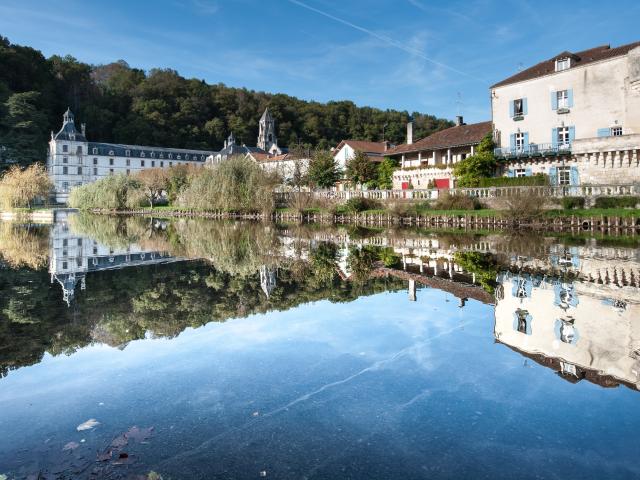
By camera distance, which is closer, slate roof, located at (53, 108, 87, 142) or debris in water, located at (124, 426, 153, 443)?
debris in water, located at (124, 426, 153, 443)

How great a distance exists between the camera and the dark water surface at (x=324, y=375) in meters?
3.83

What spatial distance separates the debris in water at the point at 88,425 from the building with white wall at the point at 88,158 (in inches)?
3024

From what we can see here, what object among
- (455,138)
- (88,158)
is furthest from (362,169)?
(88,158)

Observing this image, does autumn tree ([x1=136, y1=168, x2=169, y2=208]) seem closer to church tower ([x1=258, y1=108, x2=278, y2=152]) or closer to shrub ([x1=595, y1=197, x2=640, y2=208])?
shrub ([x1=595, y1=197, x2=640, y2=208])

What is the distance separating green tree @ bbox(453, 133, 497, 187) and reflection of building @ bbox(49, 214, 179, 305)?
896 inches

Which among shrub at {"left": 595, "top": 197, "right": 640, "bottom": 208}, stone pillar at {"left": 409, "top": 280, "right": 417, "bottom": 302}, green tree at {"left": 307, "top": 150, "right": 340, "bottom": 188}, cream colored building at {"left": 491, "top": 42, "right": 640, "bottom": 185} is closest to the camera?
stone pillar at {"left": 409, "top": 280, "right": 417, "bottom": 302}

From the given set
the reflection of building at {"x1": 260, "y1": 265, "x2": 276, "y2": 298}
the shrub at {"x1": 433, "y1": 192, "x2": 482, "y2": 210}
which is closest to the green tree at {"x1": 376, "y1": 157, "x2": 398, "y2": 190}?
the shrub at {"x1": 433, "y1": 192, "x2": 482, "y2": 210}

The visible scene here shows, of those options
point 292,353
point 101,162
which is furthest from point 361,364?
point 101,162

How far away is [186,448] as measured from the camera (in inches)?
156

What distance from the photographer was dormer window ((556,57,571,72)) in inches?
1261

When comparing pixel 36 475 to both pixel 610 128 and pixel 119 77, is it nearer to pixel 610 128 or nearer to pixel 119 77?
pixel 610 128

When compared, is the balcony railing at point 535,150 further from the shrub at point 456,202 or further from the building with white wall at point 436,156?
the shrub at point 456,202

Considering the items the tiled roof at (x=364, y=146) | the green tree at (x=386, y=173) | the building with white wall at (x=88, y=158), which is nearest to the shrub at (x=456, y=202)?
the green tree at (x=386, y=173)

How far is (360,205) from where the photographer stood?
33.9 m
